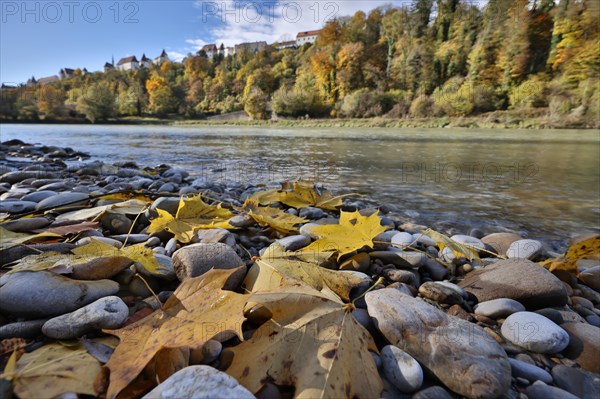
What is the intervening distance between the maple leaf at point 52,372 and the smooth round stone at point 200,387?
5.9 inches

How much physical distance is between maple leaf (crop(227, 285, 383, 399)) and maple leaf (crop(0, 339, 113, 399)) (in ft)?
0.95

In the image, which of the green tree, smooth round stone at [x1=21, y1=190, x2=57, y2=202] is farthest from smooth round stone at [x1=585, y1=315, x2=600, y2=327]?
the green tree

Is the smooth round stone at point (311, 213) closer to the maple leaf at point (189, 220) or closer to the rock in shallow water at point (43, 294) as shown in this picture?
the maple leaf at point (189, 220)

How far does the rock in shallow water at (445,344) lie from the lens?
0.74 meters

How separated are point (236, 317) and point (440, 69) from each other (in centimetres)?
4388

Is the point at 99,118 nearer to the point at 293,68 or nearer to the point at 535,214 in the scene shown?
the point at 293,68

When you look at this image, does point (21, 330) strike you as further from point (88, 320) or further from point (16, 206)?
point (16, 206)

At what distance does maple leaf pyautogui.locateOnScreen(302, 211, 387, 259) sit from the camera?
1.32m

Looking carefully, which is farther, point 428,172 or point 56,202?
point 428,172

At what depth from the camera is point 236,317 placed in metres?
0.80

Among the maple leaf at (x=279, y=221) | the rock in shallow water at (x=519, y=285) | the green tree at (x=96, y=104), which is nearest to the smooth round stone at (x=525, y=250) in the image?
the rock in shallow water at (x=519, y=285)

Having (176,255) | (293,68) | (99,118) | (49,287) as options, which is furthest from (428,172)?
(293,68)

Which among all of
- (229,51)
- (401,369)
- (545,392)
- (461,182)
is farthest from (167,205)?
(229,51)

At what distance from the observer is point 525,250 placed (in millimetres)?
1697
